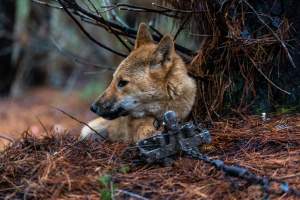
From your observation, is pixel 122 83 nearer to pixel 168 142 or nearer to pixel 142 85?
pixel 142 85

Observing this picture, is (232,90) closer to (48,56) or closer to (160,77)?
(160,77)

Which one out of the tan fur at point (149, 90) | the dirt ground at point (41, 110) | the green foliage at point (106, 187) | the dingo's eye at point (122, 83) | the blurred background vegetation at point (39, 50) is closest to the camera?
the green foliage at point (106, 187)

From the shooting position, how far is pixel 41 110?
13227mm

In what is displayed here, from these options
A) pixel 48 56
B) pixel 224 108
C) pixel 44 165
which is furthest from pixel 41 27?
pixel 44 165

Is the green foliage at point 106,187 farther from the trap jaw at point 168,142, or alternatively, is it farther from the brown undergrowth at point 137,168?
the trap jaw at point 168,142

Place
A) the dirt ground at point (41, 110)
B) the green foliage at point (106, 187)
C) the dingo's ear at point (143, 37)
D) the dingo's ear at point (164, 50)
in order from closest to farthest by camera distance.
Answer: the green foliage at point (106, 187) → the dingo's ear at point (164, 50) → the dingo's ear at point (143, 37) → the dirt ground at point (41, 110)

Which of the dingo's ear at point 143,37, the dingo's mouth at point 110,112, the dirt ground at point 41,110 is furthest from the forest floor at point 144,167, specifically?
the dirt ground at point 41,110

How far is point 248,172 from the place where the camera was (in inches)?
151

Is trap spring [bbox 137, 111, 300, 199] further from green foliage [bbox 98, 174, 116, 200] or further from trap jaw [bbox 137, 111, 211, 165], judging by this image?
green foliage [bbox 98, 174, 116, 200]

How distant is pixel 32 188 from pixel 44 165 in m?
0.36

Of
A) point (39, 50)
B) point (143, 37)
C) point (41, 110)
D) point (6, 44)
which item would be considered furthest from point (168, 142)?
point (6, 44)

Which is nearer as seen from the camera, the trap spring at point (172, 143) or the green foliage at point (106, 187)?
the green foliage at point (106, 187)

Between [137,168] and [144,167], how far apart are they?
5 cm

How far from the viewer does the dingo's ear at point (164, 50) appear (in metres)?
5.39
